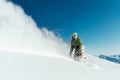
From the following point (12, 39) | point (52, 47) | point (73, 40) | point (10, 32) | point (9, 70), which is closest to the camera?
point (9, 70)

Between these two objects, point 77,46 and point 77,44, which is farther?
point 77,46

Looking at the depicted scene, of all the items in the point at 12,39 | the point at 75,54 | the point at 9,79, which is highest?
the point at 12,39

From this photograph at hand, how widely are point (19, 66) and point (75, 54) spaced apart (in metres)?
8.29

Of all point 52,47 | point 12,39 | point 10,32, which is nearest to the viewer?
point 12,39

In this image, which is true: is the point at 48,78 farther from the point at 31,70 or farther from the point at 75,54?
the point at 75,54

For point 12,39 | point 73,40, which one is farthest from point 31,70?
point 12,39

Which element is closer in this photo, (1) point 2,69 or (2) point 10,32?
(1) point 2,69

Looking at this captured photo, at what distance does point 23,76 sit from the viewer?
8.08 meters

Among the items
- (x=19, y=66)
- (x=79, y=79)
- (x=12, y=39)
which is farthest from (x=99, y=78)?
(x=12, y=39)

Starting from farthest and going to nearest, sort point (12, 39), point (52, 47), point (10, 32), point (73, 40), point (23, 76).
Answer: point (52, 47) < point (10, 32) < point (12, 39) < point (73, 40) < point (23, 76)

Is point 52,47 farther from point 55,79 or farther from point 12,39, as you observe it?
point 55,79

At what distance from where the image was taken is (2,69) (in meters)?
8.56

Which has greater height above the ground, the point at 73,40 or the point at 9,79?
the point at 73,40

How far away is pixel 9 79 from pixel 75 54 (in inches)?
408
